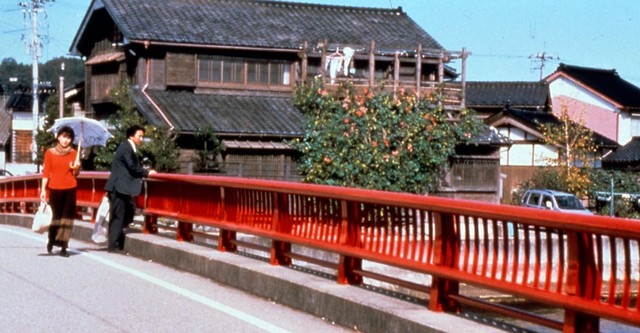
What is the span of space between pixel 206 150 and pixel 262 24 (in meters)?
8.98

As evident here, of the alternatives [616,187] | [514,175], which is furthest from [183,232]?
[514,175]

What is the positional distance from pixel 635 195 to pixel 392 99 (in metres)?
13.2

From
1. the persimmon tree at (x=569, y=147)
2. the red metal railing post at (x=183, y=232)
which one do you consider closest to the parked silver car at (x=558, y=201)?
the persimmon tree at (x=569, y=147)

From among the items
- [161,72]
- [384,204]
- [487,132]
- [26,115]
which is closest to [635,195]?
[487,132]

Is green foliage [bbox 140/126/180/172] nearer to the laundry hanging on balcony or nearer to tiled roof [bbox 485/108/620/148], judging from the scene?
the laundry hanging on balcony

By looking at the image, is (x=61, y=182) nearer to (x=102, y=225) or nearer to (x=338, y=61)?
(x=102, y=225)

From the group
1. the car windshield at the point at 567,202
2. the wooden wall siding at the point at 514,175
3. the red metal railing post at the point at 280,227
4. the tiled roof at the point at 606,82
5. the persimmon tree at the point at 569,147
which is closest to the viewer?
the red metal railing post at the point at 280,227

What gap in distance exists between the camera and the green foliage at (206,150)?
37375 millimetres

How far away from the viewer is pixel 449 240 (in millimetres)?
8398

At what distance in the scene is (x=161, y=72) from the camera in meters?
41.3

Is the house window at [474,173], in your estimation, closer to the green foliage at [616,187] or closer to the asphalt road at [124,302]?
the green foliage at [616,187]

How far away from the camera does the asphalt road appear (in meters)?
9.12

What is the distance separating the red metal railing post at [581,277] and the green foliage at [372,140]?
89.6 feet

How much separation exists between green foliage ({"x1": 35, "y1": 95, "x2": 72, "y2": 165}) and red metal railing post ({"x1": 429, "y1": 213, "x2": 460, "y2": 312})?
43476 millimetres
